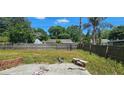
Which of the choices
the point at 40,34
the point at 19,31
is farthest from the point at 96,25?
the point at 19,31

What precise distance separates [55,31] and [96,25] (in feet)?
3.06

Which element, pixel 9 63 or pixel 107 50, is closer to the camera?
pixel 9 63

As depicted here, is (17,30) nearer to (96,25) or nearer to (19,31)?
(19,31)

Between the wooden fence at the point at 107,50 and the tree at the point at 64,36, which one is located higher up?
the tree at the point at 64,36

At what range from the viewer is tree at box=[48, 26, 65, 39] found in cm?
725

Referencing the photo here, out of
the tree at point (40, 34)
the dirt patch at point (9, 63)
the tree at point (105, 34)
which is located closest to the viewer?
the tree at point (40, 34)

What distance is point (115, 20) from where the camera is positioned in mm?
7062

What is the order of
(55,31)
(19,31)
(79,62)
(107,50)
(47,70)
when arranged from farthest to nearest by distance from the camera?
(107,50) < (79,62) < (47,70) < (55,31) < (19,31)

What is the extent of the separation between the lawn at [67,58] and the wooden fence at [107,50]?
6.1 inches

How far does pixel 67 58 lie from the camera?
7.53 metres

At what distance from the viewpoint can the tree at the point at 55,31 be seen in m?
7.25

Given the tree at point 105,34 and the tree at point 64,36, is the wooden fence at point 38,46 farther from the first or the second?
the tree at point 105,34

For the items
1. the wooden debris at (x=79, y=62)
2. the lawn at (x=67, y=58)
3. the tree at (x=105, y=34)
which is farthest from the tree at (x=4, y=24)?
the tree at (x=105, y=34)
